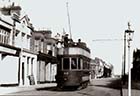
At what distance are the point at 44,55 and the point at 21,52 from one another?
19956 millimetres

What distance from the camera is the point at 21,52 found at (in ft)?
144

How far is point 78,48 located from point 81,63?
138cm

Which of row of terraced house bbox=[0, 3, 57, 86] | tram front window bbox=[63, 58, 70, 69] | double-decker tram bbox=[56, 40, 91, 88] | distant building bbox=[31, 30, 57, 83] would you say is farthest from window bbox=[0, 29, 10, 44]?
tram front window bbox=[63, 58, 70, 69]

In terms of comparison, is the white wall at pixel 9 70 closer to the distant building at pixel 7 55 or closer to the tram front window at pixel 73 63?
the distant building at pixel 7 55

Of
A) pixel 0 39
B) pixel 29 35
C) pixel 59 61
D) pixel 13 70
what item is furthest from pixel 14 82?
pixel 59 61

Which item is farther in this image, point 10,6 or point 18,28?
point 10,6

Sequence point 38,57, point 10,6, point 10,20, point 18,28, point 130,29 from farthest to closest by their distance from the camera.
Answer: point 38,57, point 10,6, point 18,28, point 10,20, point 130,29

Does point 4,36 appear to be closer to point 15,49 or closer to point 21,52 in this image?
point 15,49

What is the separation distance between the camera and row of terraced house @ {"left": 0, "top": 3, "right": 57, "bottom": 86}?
155ft

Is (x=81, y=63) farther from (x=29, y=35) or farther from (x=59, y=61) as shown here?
(x=29, y=35)

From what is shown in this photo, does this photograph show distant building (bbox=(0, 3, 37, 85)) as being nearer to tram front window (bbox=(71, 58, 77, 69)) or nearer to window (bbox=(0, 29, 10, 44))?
window (bbox=(0, 29, 10, 44))

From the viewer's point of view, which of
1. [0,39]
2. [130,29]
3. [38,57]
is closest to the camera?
[130,29]

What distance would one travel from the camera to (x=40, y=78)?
207 ft

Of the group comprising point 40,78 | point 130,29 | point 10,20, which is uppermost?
point 10,20
